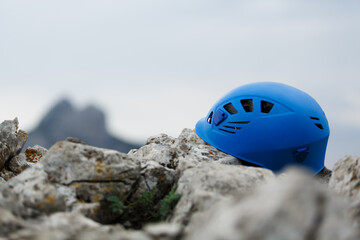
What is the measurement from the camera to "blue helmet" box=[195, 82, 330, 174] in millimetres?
9656

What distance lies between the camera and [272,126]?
31.6ft

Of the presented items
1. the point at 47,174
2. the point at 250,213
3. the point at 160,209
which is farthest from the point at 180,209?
the point at 250,213

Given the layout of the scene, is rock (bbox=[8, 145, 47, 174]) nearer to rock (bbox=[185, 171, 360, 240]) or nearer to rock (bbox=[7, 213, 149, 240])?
rock (bbox=[7, 213, 149, 240])

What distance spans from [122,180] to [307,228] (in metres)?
4.06

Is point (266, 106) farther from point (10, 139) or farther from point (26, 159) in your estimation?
point (26, 159)

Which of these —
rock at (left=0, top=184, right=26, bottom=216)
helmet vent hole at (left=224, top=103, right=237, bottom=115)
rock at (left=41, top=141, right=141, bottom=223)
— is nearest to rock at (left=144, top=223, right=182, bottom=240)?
rock at (left=0, top=184, right=26, bottom=216)

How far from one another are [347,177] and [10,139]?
803 centimetres

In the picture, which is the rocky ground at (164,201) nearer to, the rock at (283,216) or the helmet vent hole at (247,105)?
the rock at (283,216)

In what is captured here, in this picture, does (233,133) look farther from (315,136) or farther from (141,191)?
(141,191)

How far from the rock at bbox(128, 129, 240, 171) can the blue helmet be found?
309 millimetres

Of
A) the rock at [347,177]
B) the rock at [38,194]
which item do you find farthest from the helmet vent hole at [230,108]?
the rock at [38,194]

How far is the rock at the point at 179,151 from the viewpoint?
31.0ft

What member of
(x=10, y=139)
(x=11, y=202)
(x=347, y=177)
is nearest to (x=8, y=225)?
(x=11, y=202)

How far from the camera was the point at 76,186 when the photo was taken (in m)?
6.44
